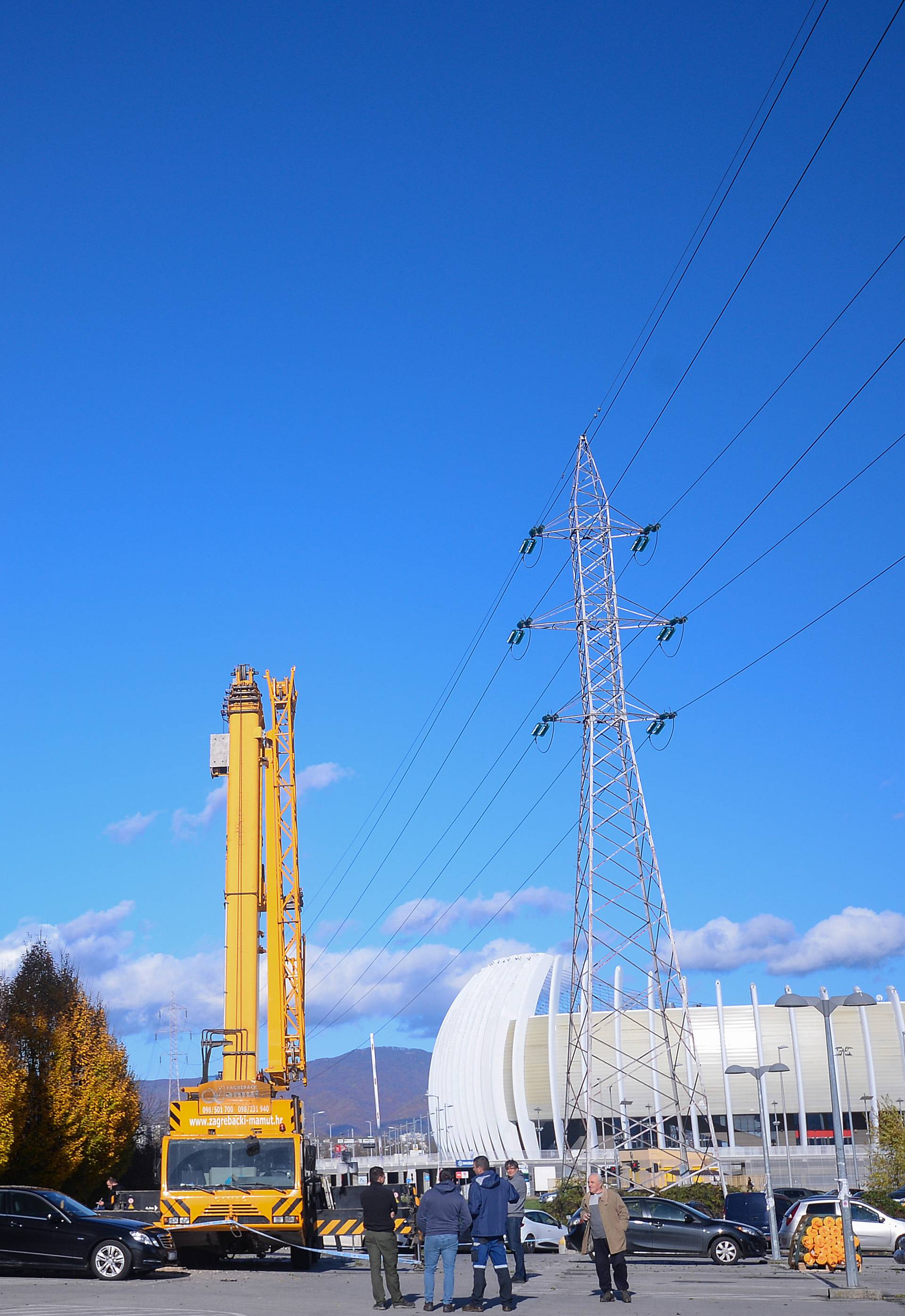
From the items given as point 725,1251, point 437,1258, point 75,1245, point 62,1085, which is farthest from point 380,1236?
point 62,1085

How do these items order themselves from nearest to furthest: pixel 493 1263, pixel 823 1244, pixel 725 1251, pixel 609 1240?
pixel 493 1263, pixel 609 1240, pixel 823 1244, pixel 725 1251

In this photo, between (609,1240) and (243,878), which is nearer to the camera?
(609,1240)

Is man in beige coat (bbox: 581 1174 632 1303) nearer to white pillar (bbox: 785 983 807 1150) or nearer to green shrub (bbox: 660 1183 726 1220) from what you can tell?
green shrub (bbox: 660 1183 726 1220)

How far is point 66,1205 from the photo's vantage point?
21.3m

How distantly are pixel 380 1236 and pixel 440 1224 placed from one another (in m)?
0.89

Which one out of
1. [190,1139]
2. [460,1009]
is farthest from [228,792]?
[460,1009]

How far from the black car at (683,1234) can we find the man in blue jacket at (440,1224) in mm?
13458

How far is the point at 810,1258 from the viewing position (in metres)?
23.5

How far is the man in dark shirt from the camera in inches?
613

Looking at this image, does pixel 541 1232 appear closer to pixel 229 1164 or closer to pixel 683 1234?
pixel 683 1234

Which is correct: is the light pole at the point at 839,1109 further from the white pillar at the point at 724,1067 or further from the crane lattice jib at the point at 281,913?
the white pillar at the point at 724,1067

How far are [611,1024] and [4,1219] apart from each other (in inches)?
2947

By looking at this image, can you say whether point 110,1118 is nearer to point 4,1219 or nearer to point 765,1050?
point 4,1219

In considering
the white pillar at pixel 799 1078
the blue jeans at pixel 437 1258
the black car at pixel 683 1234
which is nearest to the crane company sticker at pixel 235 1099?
the blue jeans at pixel 437 1258
